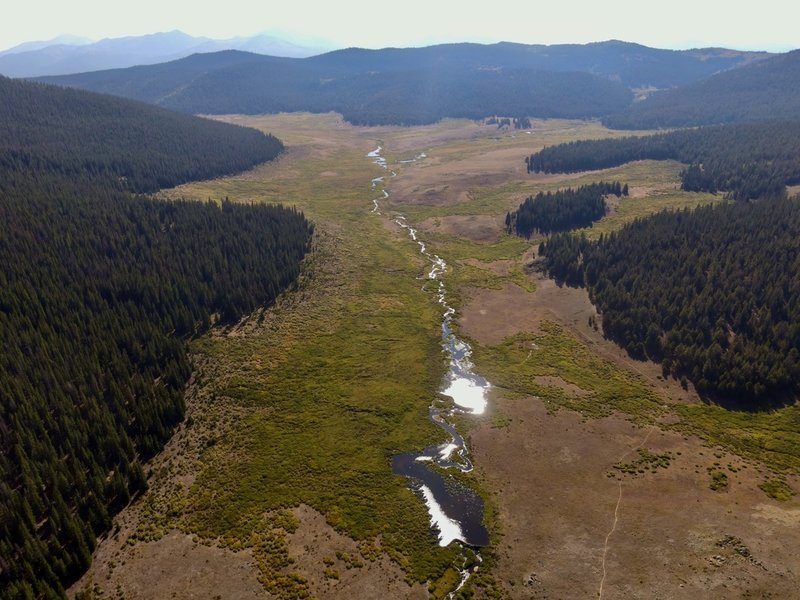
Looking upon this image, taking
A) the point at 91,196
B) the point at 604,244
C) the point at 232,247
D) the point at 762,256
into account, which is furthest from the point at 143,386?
the point at 762,256

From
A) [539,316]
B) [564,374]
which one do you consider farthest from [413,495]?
[539,316]

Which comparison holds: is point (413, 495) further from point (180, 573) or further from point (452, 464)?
point (180, 573)

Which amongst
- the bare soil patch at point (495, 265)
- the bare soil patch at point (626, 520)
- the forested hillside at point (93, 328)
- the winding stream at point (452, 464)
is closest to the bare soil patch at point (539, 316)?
the bare soil patch at point (495, 265)

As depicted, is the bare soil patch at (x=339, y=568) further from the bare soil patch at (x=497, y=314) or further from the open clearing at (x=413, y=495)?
the bare soil patch at (x=497, y=314)

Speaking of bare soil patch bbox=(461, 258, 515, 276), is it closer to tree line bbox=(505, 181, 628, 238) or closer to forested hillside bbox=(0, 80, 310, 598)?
tree line bbox=(505, 181, 628, 238)

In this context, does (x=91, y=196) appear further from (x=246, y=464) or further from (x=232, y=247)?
Answer: (x=246, y=464)

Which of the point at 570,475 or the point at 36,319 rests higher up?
the point at 36,319
